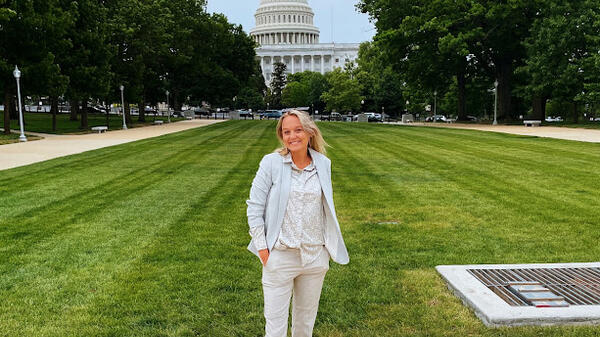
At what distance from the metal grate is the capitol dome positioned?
152 m

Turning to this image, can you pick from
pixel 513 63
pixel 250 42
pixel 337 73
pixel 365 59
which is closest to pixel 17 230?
pixel 513 63

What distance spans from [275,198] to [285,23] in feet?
513

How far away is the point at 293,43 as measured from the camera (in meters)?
156

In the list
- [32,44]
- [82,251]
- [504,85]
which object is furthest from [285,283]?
[504,85]

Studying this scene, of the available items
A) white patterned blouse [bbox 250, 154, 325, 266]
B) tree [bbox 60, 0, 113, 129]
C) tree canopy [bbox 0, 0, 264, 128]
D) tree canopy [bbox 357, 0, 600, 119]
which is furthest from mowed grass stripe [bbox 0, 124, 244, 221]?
tree canopy [bbox 357, 0, 600, 119]

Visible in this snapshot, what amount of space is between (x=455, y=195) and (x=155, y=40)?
3490 centimetres

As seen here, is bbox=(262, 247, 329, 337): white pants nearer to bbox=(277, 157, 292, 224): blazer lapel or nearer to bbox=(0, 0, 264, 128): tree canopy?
bbox=(277, 157, 292, 224): blazer lapel

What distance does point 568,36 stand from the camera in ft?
109

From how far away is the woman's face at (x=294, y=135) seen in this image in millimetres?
3445

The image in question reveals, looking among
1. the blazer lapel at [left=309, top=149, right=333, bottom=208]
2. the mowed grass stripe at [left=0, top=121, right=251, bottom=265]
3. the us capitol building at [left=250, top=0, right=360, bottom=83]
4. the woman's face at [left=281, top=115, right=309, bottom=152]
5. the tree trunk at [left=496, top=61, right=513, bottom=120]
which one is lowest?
the mowed grass stripe at [left=0, top=121, right=251, bottom=265]

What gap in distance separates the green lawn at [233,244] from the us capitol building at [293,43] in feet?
468

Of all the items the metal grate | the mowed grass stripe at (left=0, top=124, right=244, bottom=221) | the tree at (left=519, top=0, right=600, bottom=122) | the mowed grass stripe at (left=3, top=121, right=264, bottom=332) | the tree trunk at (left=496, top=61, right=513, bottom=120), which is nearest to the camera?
the metal grate

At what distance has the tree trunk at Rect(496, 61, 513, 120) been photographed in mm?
42125

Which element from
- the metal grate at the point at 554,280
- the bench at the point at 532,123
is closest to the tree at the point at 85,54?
the bench at the point at 532,123
